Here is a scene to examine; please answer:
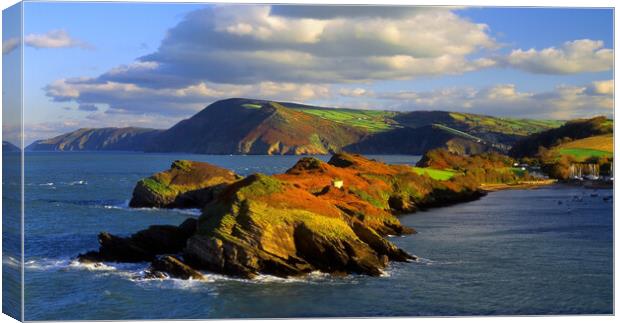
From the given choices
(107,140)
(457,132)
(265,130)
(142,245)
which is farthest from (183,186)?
(107,140)

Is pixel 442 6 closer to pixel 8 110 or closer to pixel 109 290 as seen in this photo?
pixel 8 110

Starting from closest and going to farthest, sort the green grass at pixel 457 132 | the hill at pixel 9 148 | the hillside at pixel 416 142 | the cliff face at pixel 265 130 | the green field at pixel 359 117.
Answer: the hill at pixel 9 148 → the green field at pixel 359 117 → the cliff face at pixel 265 130 → the green grass at pixel 457 132 → the hillside at pixel 416 142

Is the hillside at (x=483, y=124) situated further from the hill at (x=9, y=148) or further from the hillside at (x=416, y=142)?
the hill at (x=9, y=148)

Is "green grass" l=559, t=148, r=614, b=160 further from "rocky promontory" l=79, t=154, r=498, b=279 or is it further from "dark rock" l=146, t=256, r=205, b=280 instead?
"dark rock" l=146, t=256, r=205, b=280

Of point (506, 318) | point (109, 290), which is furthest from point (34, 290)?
point (506, 318)

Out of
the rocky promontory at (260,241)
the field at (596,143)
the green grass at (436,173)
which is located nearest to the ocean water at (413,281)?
the rocky promontory at (260,241)
